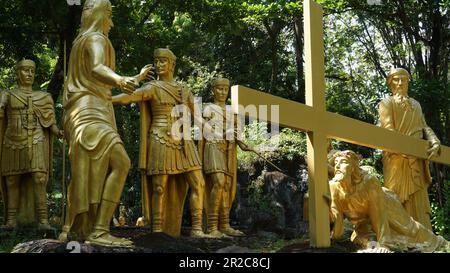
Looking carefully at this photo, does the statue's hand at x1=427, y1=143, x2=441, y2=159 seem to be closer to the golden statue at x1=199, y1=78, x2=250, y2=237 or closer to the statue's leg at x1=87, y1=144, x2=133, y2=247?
the golden statue at x1=199, y1=78, x2=250, y2=237

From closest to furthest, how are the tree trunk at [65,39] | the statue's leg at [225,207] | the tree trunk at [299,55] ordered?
the statue's leg at [225,207] < the tree trunk at [65,39] < the tree trunk at [299,55]

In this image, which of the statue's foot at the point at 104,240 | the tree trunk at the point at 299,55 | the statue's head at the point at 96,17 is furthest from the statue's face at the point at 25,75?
the tree trunk at the point at 299,55

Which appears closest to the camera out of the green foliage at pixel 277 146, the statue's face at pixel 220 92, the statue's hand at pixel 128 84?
the statue's hand at pixel 128 84

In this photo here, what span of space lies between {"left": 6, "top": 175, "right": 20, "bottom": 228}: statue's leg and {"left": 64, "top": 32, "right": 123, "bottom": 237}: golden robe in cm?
292

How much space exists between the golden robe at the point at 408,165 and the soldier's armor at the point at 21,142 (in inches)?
181

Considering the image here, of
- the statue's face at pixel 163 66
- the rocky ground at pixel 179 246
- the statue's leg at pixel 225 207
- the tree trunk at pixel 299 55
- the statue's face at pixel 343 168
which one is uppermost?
the tree trunk at pixel 299 55

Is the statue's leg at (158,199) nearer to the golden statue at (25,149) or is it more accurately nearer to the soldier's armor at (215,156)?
the soldier's armor at (215,156)

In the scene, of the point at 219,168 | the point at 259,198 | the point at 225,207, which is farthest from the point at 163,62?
the point at 259,198

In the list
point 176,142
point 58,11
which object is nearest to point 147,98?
point 176,142

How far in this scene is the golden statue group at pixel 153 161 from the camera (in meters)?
6.04

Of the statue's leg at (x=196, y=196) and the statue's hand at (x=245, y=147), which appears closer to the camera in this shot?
the statue's leg at (x=196, y=196)

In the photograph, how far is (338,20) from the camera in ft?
72.4

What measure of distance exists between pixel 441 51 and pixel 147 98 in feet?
34.0

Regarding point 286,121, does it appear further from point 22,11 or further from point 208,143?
point 22,11
